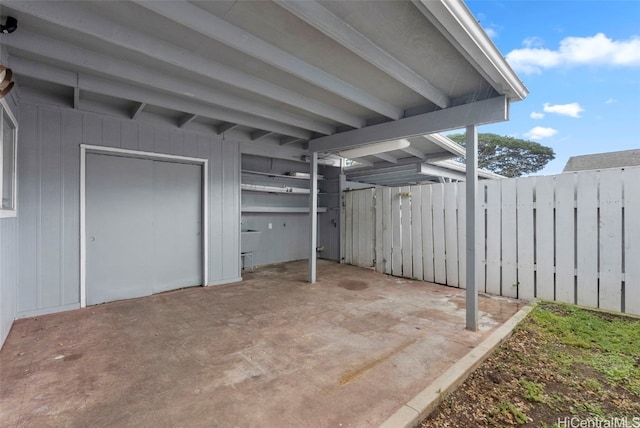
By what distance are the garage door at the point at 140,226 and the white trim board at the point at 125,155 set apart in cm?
6

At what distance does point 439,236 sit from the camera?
202 inches

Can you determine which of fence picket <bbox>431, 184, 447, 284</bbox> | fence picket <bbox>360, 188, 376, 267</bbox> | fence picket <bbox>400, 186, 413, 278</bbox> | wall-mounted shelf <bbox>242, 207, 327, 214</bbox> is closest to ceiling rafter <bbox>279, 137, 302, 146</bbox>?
wall-mounted shelf <bbox>242, 207, 327, 214</bbox>

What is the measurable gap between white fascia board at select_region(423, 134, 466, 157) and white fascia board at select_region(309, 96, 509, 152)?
102cm

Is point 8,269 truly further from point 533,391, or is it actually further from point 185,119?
point 533,391

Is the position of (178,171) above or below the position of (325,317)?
above

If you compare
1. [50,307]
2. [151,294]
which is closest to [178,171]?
[151,294]

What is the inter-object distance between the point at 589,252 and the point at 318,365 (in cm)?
396

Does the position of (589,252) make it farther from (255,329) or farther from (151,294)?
(151,294)

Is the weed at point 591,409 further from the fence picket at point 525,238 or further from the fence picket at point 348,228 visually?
the fence picket at point 348,228

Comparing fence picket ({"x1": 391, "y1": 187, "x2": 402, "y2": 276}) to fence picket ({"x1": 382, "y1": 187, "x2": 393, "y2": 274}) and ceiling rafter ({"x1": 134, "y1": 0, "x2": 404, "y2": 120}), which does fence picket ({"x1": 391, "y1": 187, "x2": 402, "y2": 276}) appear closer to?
fence picket ({"x1": 382, "y1": 187, "x2": 393, "y2": 274})

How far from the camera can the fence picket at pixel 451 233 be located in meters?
4.93

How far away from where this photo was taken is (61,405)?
1834mm

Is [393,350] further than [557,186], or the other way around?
[557,186]

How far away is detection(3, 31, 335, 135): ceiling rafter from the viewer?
2314 mm
